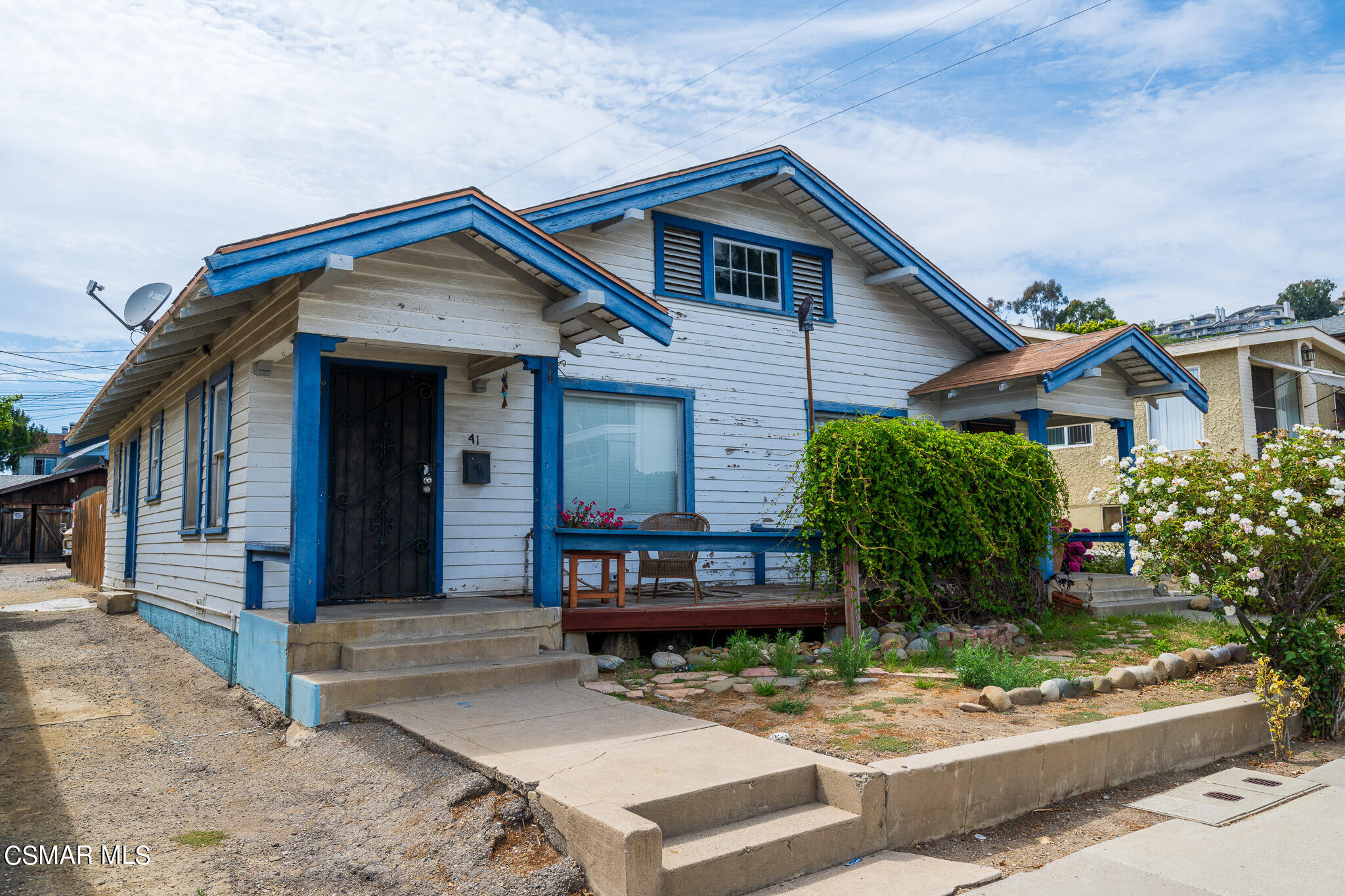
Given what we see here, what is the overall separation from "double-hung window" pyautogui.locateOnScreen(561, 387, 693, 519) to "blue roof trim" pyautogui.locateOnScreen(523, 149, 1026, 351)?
72.8 inches

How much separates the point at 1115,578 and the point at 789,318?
5.03 m

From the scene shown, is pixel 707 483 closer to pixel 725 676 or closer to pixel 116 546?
pixel 725 676

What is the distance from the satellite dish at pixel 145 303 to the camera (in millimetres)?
10938

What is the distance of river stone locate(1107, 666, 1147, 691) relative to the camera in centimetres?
648

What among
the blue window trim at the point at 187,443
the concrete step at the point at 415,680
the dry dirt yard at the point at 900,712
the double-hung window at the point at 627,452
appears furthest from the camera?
the double-hung window at the point at 627,452

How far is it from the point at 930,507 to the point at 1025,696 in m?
2.20

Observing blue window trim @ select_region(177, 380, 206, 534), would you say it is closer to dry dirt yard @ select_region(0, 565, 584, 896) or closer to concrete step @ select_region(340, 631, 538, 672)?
dry dirt yard @ select_region(0, 565, 584, 896)

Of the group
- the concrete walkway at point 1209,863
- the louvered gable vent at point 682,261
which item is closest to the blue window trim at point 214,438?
the louvered gable vent at point 682,261

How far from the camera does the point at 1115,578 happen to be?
10.8 metres

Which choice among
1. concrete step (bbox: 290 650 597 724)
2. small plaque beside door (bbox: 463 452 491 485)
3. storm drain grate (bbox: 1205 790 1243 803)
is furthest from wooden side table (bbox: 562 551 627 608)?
storm drain grate (bbox: 1205 790 1243 803)

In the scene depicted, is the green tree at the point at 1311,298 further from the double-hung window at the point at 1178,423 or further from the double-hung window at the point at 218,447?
the double-hung window at the point at 218,447

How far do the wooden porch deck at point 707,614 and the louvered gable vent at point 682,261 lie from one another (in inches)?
144

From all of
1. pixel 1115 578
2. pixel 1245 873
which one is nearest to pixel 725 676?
pixel 1245 873

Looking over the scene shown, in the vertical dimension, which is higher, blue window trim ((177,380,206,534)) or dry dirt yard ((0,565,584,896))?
blue window trim ((177,380,206,534))
